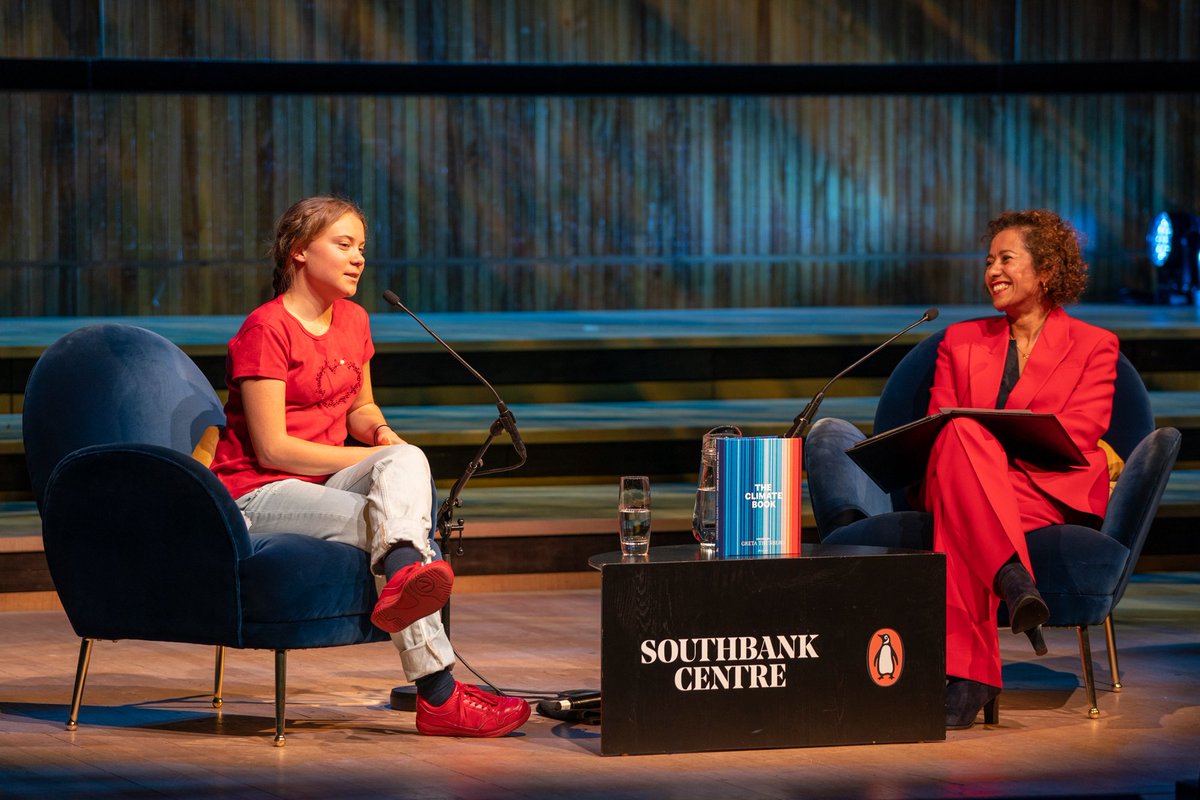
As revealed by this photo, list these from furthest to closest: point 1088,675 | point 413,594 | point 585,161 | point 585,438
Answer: point 585,161
point 585,438
point 1088,675
point 413,594

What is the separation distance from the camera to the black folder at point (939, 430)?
3.61m

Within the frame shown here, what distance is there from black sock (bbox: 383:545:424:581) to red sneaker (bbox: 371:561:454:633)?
1.4 inches

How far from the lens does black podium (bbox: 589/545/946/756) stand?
322cm

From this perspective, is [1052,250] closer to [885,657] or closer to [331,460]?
[885,657]

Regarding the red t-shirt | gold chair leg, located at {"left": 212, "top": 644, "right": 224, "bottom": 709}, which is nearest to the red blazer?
the red t-shirt

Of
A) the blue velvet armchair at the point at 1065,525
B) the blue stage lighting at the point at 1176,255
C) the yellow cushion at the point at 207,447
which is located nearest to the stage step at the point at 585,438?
the blue velvet armchair at the point at 1065,525

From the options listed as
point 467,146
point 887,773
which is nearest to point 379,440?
point 887,773

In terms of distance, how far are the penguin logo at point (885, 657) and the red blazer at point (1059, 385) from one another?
610 millimetres

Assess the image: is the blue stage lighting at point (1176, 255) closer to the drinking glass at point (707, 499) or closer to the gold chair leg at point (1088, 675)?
the gold chair leg at point (1088, 675)

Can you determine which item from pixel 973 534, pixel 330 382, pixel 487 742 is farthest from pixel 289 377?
pixel 973 534

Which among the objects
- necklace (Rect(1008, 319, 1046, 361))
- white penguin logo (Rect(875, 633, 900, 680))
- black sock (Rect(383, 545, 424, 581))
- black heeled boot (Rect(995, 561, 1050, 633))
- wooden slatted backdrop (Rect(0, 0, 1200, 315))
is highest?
wooden slatted backdrop (Rect(0, 0, 1200, 315))

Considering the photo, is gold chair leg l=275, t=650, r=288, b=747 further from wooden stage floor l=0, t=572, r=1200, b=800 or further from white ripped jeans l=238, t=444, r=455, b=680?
white ripped jeans l=238, t=444, r=455, b=680

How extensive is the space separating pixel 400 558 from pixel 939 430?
1131mm

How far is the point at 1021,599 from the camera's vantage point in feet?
11.2
